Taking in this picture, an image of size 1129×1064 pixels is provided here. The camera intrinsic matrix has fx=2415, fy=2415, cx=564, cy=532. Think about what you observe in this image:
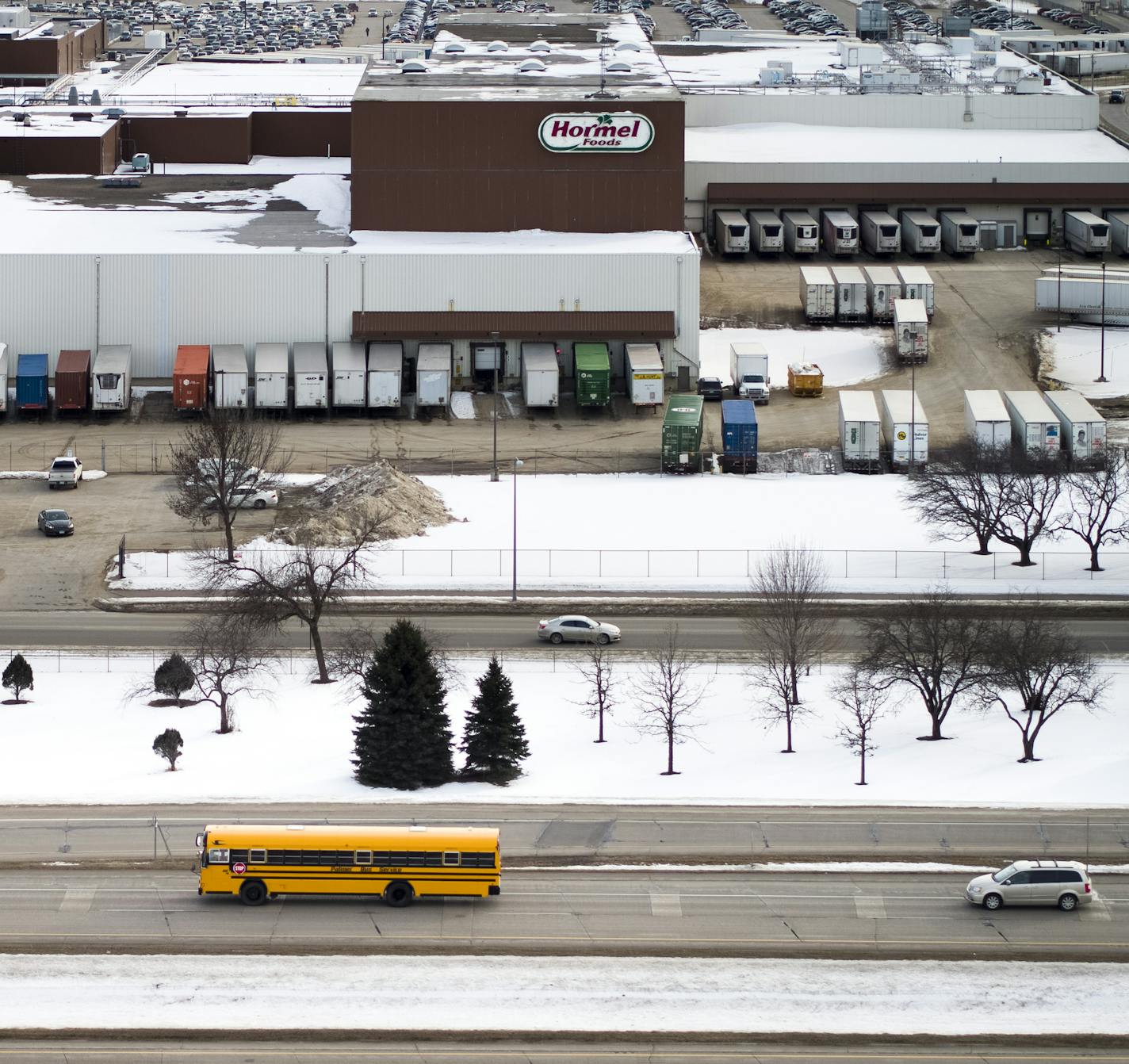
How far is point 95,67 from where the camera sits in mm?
183875

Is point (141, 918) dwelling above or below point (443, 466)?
above

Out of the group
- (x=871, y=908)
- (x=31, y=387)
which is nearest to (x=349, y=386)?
(x=31, y=387)

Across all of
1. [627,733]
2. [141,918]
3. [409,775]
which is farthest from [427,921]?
[627,733]

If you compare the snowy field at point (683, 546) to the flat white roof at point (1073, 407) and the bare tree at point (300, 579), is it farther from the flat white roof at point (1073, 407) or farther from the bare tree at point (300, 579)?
the flat white roof at point (1073, 407)

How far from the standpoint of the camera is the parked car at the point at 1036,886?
55500mm

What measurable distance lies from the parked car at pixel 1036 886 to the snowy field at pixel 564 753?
314 inches

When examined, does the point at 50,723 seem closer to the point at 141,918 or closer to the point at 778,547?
the point at 141,918

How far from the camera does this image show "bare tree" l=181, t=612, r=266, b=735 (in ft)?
235

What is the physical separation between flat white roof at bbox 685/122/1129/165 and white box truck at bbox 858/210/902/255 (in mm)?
5332

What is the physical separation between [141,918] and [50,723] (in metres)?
18.2

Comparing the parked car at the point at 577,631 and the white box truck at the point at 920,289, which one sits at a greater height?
the parked car at the point at 577,631

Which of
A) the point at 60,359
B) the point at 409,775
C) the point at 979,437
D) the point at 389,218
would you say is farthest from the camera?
the point at 389,218

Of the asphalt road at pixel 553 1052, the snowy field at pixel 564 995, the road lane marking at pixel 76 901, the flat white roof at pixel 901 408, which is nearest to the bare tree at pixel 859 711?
the snowy field at pixel 564 995

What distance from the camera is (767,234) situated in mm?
137625
